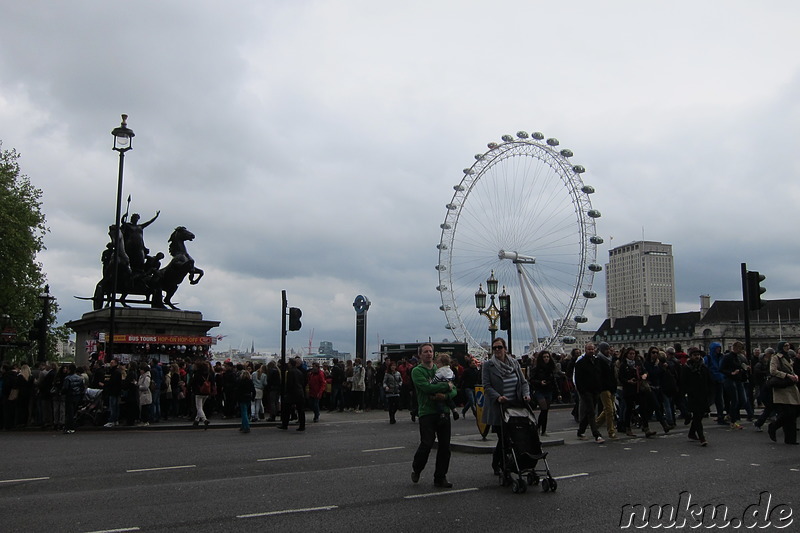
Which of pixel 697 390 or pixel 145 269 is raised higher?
pixel 145 269

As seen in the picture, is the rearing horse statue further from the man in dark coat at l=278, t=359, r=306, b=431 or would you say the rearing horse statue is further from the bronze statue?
the man in dark coat at l=278, t=359, r=306, b=431

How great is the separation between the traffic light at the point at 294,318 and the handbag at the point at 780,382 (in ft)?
43.3

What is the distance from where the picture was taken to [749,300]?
20.3 metres

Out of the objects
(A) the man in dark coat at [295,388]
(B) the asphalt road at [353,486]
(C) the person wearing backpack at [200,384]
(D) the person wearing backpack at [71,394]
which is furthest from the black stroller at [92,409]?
(A) the man in dark coat at [295,388]

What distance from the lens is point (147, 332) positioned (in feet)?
96.9

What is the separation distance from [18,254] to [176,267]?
18.6 metres

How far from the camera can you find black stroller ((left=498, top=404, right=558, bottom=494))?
895cm

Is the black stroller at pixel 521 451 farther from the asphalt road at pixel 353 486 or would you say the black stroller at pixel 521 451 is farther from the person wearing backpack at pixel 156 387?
the person wearing backpack at pixel 156 387

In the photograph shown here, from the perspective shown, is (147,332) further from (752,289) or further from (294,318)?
(752,289)

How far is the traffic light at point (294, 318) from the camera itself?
73.7 ft

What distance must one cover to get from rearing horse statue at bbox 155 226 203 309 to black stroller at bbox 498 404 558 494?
80.6 feet

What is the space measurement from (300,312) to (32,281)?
33764 millimetres

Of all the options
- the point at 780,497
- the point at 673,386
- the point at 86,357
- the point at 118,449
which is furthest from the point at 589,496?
the point at 86,357

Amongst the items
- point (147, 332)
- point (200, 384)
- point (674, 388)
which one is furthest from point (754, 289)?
point (147, 332)
